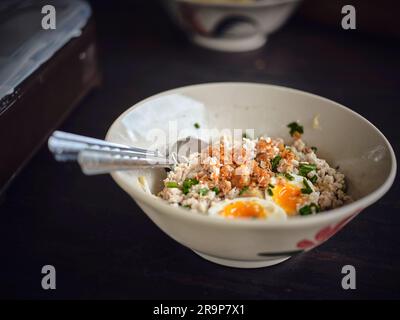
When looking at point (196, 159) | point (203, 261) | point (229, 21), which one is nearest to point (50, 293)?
point (203, 261)

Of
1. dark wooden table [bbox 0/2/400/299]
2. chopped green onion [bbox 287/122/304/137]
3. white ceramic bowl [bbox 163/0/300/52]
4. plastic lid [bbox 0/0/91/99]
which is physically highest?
white ceramic bowl [bbox 163/0/300/52]

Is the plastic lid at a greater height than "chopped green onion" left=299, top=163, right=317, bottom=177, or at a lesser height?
greater

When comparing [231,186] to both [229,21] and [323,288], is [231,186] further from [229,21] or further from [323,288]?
[229,21]

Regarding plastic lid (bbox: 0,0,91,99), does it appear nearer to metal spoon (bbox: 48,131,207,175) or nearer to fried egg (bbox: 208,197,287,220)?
metal spoon (bbox: 48,131,207,175)

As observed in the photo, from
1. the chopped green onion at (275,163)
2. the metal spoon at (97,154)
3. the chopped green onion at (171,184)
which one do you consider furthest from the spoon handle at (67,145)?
the chopped green onion at (275,163)

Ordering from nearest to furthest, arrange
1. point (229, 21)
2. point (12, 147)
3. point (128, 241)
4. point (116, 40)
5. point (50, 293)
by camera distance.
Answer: point (50, 293)
point (128, 241)
point (12, 147)
point (229, 21)
point (116, 40)

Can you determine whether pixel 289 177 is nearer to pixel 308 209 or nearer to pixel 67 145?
pixel 308 209

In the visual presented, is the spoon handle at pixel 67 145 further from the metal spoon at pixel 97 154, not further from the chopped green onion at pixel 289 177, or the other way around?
the chopped green onion at pixel 289 177

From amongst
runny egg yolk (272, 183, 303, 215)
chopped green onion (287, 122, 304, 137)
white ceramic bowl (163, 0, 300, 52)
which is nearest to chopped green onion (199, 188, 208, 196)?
runny egg yolk (272, 183, 303, 215)
